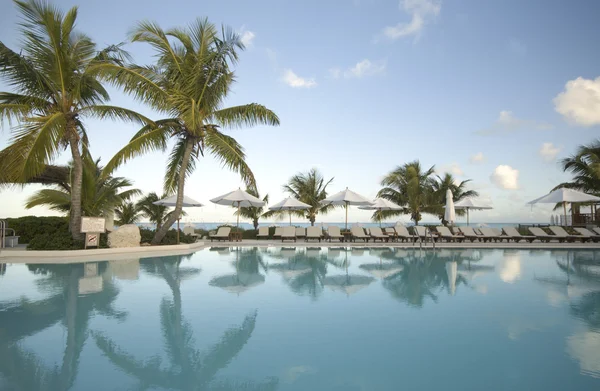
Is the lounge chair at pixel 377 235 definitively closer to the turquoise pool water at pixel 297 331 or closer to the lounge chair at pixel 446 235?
the lounge chair at pixel 446 235

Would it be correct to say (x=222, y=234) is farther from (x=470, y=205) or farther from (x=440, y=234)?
(x=470, y=205)

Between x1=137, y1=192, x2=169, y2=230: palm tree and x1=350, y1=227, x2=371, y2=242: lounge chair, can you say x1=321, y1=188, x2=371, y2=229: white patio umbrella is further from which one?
x1=137, y1=192, x2=169, y2=230: palm tree

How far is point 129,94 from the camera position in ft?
40.0

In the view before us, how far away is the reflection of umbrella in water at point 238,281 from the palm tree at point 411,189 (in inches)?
604

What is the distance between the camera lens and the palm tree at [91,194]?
44.5 ft

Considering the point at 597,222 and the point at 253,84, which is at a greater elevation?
the point at 253,84

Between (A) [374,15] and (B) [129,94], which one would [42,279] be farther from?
(A) [374,15]

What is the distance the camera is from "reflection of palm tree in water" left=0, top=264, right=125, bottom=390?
301cm

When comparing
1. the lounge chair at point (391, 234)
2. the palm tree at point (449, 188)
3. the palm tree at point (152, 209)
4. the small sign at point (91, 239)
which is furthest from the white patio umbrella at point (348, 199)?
the small sign at point (91, 239)

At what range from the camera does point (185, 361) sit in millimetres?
3453

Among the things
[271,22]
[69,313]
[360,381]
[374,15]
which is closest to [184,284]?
[69,313]

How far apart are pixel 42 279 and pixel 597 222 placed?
2512 cm

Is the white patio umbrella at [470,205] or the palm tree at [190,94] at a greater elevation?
the palm tree at [190,94]

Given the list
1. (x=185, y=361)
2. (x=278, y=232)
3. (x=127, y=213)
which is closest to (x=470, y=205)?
(x=278, y=232)
